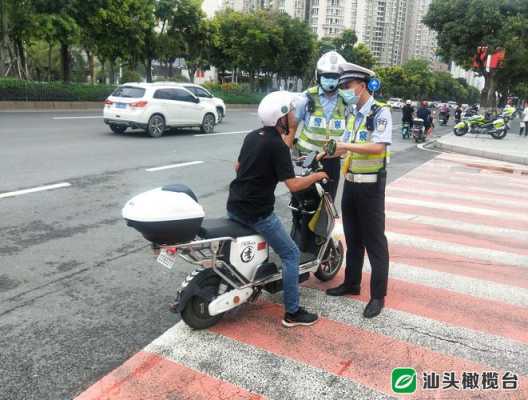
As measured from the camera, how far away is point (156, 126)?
598 inches

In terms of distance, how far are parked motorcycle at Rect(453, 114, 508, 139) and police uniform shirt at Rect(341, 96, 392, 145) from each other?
21.0 metres

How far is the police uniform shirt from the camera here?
12.4 ft

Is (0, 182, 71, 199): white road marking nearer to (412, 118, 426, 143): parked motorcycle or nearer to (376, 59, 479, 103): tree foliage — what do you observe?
(412, 118, 426, 143): parked motorcycle

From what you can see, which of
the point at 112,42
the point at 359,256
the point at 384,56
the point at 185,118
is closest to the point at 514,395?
the point at 359,256

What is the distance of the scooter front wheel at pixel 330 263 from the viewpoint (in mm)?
4566

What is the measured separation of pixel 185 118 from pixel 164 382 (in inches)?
549

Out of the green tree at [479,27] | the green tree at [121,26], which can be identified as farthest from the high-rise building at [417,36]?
the green tree at [121,26]

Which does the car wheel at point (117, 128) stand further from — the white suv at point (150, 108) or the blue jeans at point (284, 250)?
the blue jeans at point (284, 250)

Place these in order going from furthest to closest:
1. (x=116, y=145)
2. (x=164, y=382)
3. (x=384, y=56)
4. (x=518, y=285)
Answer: (x=384, y=56) → (x=116, y=145) → (x=518, y=285) → (x=164, y=382)

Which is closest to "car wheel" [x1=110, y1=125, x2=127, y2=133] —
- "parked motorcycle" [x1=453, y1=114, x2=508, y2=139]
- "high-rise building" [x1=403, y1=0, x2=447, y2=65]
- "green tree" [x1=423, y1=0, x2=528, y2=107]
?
"parked motorcycle" [x1=453, y1=114, x2=508, y2=139]

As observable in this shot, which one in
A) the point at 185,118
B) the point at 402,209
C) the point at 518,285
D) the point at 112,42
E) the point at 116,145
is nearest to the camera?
the point at 518,285

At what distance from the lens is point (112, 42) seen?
1097 inches

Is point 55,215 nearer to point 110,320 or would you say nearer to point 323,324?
point 110,320

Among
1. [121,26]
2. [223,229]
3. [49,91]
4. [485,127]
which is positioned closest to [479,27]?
[485,127]
